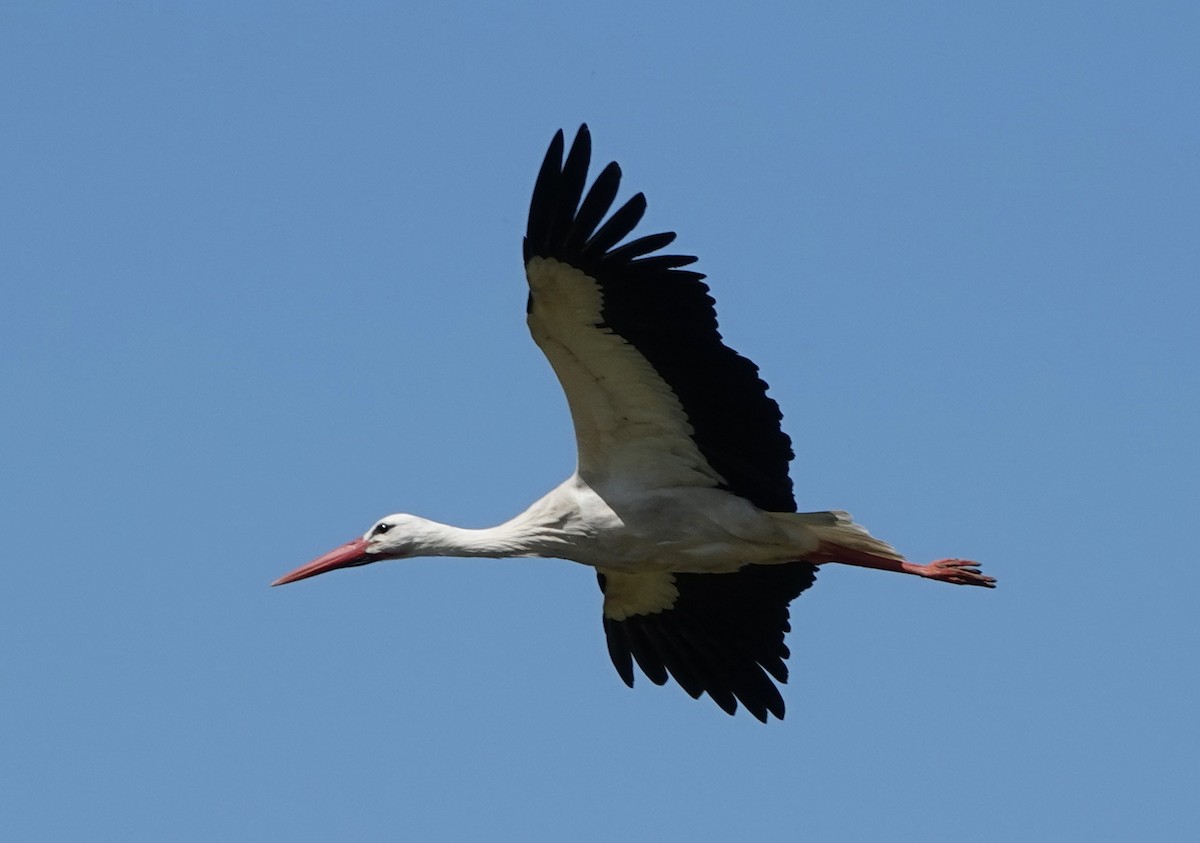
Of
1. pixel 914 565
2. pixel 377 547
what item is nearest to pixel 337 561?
pixel 377 547

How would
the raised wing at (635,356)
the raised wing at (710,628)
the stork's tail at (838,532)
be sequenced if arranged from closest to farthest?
the raised wing at (635,356) → the stork's tail at (838,532) → the raised wing at (710,628)

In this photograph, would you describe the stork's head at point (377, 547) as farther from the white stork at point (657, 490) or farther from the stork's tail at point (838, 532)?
the stork's tail at point (838, 532)

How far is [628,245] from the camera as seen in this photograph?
10070mm

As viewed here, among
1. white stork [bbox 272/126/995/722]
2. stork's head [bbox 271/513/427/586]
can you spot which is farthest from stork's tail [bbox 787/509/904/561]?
stork's head [bbox 271/513/427/586]

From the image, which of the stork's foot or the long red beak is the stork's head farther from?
the stork's foot

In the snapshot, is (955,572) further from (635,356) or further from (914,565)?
(635,356)

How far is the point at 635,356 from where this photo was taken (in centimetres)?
1049

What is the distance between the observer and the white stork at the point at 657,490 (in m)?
10.1

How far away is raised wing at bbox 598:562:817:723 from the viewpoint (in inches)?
459

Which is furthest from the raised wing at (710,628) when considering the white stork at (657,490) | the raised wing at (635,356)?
the raised wing at (635,356)

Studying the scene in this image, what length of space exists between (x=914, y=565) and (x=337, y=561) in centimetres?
305

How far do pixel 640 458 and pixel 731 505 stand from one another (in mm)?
506

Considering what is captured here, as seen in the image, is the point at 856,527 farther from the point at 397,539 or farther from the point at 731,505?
the point at 397,539

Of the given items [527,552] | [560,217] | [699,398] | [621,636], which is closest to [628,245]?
[560,217]
